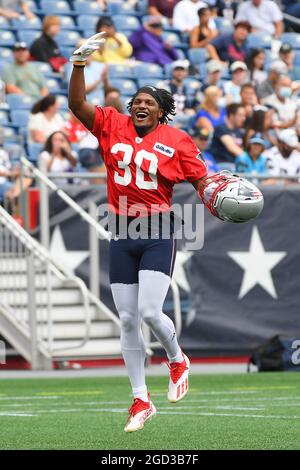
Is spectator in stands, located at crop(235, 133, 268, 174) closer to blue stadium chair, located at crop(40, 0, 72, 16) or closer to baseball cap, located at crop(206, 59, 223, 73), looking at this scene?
baseball cap, located at crop(206, 59, 223, 73)

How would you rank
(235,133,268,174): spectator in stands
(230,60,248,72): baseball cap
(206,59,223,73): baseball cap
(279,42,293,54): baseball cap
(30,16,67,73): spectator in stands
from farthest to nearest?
(279,42,293,54): baseball cap → (230,60,248,72): baseball cap → (206,59,223,73): baseball cap → (30,16,67,73): spectator in stands → (235,133,268,174): spectator in stands

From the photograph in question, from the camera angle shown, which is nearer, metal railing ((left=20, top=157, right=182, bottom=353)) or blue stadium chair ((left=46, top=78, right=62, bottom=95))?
metal railing ((left=20, top=157, right=182, bottom=353))

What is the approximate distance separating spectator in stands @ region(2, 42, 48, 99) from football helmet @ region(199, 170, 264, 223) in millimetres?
8951

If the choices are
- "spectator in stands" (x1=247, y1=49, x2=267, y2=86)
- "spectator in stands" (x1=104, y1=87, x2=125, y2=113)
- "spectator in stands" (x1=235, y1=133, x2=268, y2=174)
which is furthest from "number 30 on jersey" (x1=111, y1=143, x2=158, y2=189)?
"spectator in stands" (x1=247, y1=49, x2=267, y2=86)

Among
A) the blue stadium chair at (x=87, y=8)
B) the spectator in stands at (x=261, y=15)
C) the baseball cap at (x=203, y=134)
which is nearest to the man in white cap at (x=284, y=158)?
the baseball cap at (x=203, y=134)

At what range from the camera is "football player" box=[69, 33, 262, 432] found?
805 cm

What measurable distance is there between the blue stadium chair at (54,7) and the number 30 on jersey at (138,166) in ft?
Answer: 35.6

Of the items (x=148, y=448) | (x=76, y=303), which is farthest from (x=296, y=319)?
(x=148, y=448)

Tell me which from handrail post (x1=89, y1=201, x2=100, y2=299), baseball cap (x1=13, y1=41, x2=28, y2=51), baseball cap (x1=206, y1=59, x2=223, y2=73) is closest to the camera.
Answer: handrail post (x1=89, y1=201, x2=100, y2=299)

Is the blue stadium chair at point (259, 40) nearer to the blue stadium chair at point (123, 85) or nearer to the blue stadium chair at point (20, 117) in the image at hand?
the blue stadium chair at point (123, 85)

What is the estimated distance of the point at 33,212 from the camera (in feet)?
48.2

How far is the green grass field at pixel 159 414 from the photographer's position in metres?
7.46

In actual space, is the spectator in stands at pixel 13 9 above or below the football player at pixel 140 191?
below

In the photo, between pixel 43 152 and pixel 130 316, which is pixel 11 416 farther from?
pixel 43 152
